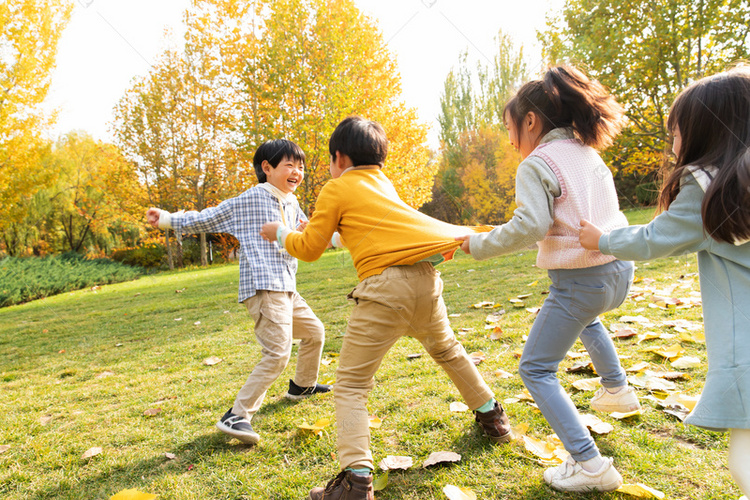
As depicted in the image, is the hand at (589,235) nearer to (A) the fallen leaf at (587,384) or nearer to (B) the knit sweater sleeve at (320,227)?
(B) the knit sweater sleeve at (320,227)

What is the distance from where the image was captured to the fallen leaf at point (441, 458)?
200cm

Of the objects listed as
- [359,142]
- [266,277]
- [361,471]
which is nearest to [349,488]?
[361,471]

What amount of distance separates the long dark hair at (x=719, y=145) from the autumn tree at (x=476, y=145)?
19.8m

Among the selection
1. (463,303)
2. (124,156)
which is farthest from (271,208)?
(124,156)

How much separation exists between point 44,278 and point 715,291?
586 inches

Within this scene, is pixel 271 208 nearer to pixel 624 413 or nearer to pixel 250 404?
pixel 250 404

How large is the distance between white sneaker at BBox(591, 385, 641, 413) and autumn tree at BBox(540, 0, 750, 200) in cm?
864

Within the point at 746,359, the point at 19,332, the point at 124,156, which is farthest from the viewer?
the point at 124,156

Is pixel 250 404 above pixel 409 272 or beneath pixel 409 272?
beneath

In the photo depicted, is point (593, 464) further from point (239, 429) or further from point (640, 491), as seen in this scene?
point (239, 429)

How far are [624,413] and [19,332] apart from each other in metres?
7.83

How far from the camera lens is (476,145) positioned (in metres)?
24.0

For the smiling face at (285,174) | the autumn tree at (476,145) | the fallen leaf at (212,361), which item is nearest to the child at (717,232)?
the smiling face at (285,174)

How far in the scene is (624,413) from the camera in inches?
87.5
